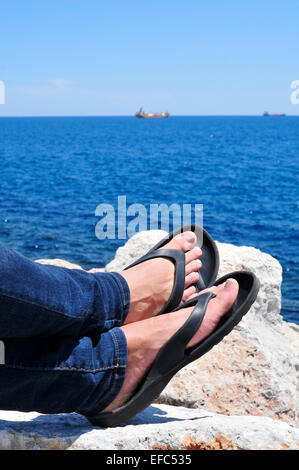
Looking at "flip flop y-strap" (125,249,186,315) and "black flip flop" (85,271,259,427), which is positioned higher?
"flip flop y-strap" (125,249,186,315)

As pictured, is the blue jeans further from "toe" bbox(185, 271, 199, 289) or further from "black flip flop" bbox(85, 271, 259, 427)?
"toe" bbox(185, 271, 199, 289)

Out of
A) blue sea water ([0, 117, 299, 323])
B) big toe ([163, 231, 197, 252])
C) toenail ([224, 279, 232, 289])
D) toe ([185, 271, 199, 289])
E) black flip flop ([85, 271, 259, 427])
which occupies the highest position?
big toe ([163, 231, 197, 252])

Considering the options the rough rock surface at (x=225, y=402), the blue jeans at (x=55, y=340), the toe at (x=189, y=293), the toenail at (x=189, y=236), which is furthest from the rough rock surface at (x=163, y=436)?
the toenail at (x=189, y=236)

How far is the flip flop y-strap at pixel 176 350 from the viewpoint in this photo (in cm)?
203

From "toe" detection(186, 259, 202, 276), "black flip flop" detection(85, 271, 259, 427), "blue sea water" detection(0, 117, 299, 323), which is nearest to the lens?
"black flip flop" detection(85, 271, 259, 427)

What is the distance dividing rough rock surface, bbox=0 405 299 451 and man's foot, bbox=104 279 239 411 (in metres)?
0.13

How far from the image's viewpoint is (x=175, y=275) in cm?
242

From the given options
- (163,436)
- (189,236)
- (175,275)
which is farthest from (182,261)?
(163,436)

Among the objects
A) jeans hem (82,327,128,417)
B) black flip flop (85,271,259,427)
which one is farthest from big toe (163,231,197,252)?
jeans hem (82,327,128,417)

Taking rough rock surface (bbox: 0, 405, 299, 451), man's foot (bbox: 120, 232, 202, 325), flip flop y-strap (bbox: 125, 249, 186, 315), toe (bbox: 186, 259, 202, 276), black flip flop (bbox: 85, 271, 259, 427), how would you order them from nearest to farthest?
1. rough rock surface (bbox: 0, 405, 299, 451)
2. black flip flop (bbox: 85, 271, 259, 427)
3. man's foot (bbox: 120, 232, 202, 325)
4. flip flop y-strap (bbox: 125, 249, 186, 315)
5. toe (bbox: 186, 259, 202, 276)

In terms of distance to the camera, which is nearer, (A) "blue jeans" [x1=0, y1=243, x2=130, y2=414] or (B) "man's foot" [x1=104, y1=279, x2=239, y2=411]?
(A) "blue jeans" [x1=0, y1=243, x2=130, y2=414]

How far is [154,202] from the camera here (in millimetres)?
20219

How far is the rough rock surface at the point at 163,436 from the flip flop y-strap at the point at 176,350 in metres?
0.21

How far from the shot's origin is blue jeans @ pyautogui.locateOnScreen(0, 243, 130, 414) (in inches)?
64.0
